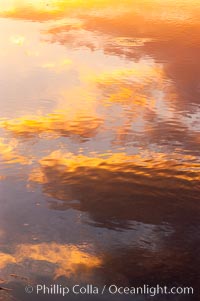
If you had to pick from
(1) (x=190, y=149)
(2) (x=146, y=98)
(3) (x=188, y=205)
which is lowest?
(3) (x=188, y=205)

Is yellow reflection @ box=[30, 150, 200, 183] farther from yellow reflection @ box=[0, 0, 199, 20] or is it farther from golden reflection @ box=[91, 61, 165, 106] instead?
yellow reflection @ box=[0, 0, 199, 20]

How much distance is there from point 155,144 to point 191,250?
2.20m

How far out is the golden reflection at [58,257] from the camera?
13.6 ft

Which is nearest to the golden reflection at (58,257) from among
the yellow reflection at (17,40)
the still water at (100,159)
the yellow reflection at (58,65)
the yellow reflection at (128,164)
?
the still water at (100,159)

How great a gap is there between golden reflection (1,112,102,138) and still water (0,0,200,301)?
2 cm

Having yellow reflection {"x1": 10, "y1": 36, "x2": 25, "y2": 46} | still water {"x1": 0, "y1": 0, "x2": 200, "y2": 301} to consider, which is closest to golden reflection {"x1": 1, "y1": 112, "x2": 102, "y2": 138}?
still water {"x1": 0, "y1": 0, "x2": 200, "y2": 301}

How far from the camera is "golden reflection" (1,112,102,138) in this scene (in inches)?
256

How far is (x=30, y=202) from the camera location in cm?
508

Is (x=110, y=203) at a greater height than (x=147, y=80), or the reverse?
(x=147, y=80)

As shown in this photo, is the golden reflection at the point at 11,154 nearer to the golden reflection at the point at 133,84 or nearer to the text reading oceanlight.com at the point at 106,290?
the golden reflection at the point at 133,84

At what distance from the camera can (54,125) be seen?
6.74 meters

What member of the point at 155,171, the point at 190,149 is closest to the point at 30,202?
the point at 155,171

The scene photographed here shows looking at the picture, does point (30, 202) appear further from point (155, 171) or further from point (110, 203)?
point (155, 171)

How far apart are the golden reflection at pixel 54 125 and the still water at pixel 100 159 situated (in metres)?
0.02
